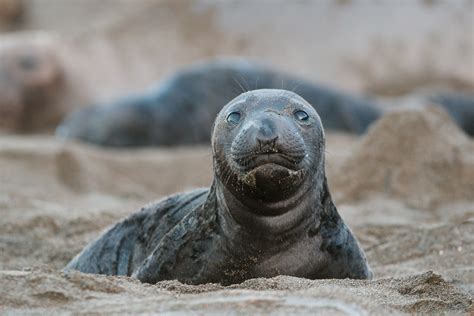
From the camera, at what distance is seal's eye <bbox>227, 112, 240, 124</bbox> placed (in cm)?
381

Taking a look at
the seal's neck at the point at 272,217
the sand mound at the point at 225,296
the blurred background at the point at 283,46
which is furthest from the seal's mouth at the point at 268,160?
the blurred background at the point at 283,46

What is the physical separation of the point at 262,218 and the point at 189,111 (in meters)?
7.41

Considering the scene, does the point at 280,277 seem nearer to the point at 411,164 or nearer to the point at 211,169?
the point at 411,164

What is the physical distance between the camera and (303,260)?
12.4 ft

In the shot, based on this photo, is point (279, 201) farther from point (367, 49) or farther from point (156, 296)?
point (367, 49)

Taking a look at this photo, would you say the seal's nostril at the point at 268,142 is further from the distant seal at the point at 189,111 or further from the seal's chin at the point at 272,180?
the distant seal at the point at 189,111

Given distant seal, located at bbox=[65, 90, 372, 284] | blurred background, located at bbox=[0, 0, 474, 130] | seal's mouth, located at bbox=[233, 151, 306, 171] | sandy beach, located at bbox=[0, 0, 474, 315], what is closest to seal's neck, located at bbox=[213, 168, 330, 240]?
distant seal, located at bbox=[65, 90, 372, 284]

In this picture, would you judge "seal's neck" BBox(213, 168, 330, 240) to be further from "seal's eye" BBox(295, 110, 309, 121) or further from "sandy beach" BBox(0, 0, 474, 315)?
"sandy beach" BBox(0, 0, 474, 315)

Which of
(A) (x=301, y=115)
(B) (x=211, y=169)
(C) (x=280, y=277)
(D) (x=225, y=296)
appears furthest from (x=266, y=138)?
(B) (x=211, y=169)

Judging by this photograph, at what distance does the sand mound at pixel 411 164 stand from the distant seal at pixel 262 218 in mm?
2273

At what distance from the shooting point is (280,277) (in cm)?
342

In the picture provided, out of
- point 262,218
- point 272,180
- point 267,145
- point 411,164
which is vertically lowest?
point 411,164

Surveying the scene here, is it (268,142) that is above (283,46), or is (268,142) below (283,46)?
above

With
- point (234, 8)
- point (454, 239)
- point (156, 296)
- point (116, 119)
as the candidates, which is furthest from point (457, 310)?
point (234, 8)
